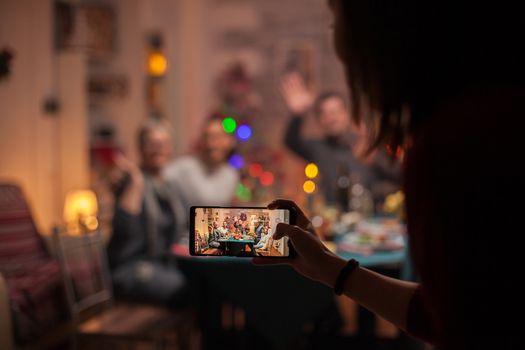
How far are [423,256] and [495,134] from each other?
0.14 m

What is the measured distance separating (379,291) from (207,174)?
2.96 meters

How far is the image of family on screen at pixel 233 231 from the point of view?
3.48 ft

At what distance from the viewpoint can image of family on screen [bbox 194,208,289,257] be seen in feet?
3.48

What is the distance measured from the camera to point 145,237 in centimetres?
323

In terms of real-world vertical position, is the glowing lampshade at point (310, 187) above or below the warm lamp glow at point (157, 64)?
below

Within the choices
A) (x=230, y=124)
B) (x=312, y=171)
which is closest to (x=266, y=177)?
(x=230, y=124)

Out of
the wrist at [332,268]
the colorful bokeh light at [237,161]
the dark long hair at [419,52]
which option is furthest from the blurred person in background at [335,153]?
the dark long hair at [419,52]

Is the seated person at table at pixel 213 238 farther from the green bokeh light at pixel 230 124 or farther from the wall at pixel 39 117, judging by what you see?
the green bokeh light at pixel 230 124

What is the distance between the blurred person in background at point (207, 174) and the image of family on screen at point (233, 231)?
2.61 metres

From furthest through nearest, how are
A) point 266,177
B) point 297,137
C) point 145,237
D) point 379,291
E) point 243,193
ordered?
point 266,177 < point 297,137 < point 243,193 < point 145,237 < point 379,291

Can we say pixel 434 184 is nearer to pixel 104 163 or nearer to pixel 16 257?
pixel 16 257

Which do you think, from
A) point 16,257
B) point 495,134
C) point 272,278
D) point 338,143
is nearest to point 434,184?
point 495,134

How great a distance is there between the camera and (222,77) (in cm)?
584

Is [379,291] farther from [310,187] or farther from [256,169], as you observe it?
[256,169]
